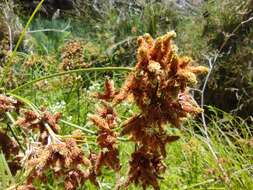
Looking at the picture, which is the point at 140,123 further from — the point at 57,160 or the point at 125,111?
the point at 125,111

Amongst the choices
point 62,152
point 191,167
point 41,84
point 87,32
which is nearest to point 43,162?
point 62,152

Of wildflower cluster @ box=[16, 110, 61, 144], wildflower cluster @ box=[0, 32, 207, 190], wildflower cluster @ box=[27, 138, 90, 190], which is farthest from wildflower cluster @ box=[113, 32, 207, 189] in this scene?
wildflower cluster @ box=[16, 110, 61, 144]

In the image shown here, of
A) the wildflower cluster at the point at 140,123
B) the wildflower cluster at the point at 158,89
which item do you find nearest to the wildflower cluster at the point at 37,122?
the wildflower cluster at the point at 140,123

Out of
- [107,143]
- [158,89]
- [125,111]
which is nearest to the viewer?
[158,89]

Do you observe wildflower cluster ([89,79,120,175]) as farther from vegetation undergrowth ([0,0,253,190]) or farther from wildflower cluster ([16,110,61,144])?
wildflower cluster ([16,110,61,144])

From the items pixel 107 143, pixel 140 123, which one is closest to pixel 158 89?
pixel 140 123

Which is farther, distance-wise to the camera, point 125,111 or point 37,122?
point 125,111

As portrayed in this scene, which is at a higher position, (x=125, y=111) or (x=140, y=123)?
(x=140, y=123)

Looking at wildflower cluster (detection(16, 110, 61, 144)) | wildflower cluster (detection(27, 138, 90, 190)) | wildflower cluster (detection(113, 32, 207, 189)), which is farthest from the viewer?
wildflower cluster (detection(16, 110, 61, 144))

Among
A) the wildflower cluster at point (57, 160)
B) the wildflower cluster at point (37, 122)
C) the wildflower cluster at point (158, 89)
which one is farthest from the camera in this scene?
the wildflower cluster at point (37, 122)

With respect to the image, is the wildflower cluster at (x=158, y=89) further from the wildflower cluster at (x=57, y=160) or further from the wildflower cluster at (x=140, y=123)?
the wildflower cluster at (x=57, y=160)

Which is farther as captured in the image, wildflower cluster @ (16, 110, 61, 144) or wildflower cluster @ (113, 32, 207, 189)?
wildflower cluster @ (16, 110, 61, 144)
